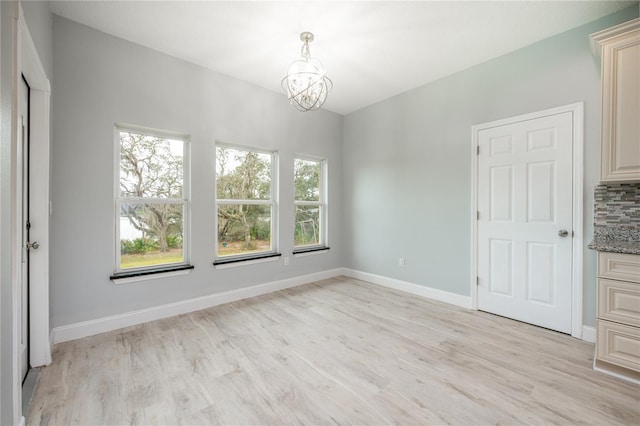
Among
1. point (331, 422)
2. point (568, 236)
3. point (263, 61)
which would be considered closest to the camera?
point (331, 422)

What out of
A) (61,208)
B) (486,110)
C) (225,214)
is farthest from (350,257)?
(61,208)

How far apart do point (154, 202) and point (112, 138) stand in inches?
A: 27.9

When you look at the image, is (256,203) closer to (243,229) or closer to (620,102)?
(243,229)

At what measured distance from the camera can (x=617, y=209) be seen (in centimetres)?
230

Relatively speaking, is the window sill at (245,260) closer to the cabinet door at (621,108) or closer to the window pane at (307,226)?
the window pane at (307,226)

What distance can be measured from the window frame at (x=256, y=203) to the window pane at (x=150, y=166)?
0.42 meters

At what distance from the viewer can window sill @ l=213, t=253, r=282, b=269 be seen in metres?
3.36

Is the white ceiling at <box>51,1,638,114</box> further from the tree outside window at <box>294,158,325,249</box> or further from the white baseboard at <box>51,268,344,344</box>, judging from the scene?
the white baseboard at <box>51,268,344,344</box>

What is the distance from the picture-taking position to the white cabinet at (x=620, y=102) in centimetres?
195

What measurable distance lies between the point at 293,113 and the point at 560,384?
399cm

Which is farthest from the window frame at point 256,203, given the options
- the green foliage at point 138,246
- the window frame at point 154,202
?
the green foliage at point 138,246

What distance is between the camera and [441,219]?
3506 millimetres

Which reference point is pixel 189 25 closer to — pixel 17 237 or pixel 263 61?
pixel 263 61

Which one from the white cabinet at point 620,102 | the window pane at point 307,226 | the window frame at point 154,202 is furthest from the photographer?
the window pane at point 307,226
